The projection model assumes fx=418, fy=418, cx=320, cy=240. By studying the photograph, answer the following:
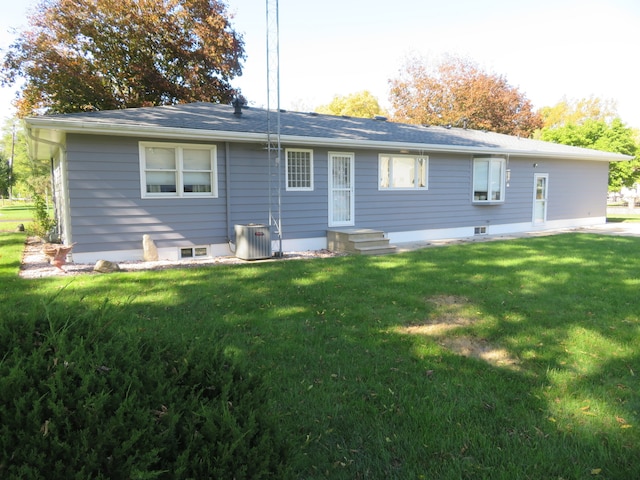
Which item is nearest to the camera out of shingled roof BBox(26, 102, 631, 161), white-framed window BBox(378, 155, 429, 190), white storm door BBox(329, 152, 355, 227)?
shingled roof BBox(26, 102, 631, 161)

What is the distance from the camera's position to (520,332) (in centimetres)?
414

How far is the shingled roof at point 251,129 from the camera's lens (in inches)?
305

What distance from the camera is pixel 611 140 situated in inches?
890

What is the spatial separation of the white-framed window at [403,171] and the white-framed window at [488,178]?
208 cm

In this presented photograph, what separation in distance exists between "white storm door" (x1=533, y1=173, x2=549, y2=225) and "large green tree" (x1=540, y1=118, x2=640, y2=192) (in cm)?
1029

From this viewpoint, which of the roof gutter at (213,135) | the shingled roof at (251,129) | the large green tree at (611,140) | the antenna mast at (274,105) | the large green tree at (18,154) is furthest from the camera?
the large green tree at (18,154)

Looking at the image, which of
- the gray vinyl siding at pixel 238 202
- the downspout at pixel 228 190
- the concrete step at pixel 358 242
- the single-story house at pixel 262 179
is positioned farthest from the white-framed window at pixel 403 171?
the downspout at pixel 228 190

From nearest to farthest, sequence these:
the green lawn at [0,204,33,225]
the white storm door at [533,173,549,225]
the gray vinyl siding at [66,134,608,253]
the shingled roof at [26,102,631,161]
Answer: the shingled roof at [26,102,631,161] → the gray vinyl siding at [66,134,608,253] → the white storm door at [533,173,549,225] → the green lawn at [0,204,33,225]

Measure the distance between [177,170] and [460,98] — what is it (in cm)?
2634

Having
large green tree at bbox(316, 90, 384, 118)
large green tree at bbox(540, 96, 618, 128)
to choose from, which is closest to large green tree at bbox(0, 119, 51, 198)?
large green tree at bbox(316, 90, 384, 118)

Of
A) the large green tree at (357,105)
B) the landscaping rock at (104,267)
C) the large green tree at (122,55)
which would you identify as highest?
the large green tree at (357,105)

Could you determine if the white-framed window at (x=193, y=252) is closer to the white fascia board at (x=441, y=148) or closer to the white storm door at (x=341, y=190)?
the white fascia board at (x=441, y=148)

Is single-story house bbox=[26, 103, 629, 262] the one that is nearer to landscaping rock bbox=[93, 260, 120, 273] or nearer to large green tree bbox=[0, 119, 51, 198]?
landscaping rock bbox=[93, 260, 120, 273]

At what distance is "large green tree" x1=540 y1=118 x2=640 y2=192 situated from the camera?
22359mm
